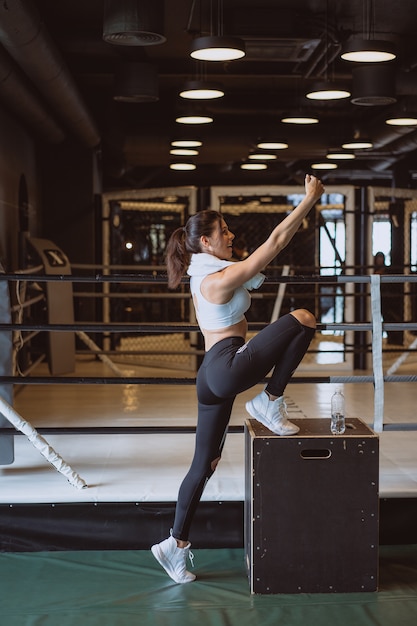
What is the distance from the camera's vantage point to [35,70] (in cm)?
704

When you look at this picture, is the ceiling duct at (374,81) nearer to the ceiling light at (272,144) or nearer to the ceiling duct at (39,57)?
the ceiling light at (272,144)

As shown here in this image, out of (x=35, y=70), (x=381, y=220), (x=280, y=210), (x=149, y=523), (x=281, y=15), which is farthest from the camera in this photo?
(x=381, y=220)

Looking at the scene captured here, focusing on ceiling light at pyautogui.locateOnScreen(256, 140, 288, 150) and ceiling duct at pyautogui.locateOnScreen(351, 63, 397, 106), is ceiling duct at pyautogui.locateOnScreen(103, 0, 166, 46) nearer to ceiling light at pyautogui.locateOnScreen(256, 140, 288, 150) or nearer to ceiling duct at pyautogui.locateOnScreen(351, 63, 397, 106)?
ceiling duct at pyautogui.locateOnScreen(351, 63, 397, 106)

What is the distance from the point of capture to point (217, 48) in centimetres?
564

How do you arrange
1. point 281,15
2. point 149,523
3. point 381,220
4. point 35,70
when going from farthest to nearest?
point 381,220 < point 281,15 < point 35,70 < point 149,523

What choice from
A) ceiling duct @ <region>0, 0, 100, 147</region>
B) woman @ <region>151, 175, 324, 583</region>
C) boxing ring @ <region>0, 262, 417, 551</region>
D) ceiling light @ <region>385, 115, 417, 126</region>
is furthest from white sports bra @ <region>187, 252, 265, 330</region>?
ceiling light @ <region>385, 115, 417, 126</region>

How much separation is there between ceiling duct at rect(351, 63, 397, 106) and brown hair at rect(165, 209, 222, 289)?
487 centimetres

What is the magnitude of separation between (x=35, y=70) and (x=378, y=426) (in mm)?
4261

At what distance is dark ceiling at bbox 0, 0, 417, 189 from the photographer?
7.50m

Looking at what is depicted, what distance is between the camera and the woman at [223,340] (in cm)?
346

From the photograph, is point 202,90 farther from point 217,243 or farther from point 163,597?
point 163,597

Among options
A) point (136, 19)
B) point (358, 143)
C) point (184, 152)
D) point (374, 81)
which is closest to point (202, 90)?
point (136, 19)

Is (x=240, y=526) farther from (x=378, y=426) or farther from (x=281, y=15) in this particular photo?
(x=281, y=15)

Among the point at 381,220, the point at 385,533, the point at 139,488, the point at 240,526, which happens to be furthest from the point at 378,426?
the point at 381,220
